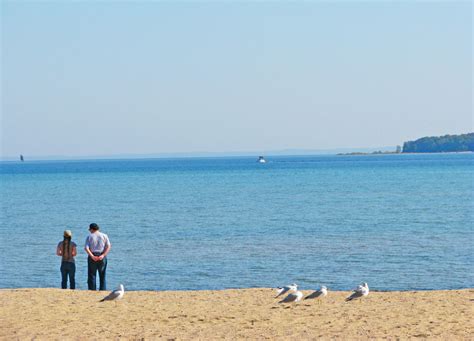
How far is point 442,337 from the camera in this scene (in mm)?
12664

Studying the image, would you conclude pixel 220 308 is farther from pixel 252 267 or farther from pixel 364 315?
pixel 252 267

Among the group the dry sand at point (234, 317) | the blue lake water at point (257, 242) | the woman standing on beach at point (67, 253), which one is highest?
the woman standing on beach at point (67, 253)

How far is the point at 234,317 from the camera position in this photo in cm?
1497

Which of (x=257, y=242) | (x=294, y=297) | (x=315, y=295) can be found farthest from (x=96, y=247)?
(x=257, y=242)

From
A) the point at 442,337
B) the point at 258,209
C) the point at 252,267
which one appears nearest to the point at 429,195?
the point at 258,209

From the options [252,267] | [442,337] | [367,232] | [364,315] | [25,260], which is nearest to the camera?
[442,337]

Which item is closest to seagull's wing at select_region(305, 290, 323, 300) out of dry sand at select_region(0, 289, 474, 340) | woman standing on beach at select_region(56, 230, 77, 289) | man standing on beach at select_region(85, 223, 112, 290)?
dry sand at select_region(0, 289, 474, 340)

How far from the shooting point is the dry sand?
1348cm

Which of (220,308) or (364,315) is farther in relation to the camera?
(220,308)

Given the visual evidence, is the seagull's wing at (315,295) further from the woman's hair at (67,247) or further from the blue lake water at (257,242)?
the woman's hair at (67,247)

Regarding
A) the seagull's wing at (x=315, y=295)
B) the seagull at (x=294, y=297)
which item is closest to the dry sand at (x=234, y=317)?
the seagull at (x=294, y=297)

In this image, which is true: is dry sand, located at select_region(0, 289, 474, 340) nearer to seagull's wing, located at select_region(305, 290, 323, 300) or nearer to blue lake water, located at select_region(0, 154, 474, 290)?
seagull's wing, located at select_region(305, 290, 323, 300)

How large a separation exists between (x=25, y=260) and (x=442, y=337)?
1968 centimetres

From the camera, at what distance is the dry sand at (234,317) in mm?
13484
